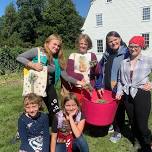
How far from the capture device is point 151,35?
2691cm

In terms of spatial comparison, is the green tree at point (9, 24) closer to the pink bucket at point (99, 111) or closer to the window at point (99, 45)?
the window at point (99, 45)

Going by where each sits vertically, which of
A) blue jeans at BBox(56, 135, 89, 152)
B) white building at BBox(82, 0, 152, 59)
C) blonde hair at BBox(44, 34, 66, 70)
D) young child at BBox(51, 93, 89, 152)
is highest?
white building at BBox(82, 0, 152, 59)

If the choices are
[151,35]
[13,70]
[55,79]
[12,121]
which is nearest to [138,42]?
[55,79]

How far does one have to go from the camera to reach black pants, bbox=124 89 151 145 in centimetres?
473

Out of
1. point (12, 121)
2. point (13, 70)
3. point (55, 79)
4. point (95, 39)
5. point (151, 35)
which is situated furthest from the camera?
point (95, 39)

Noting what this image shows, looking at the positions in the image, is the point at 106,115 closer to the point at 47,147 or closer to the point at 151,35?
the point at 47,147

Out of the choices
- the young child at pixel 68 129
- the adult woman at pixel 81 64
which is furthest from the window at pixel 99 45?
the young child at pixel 68 129

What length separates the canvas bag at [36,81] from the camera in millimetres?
5039

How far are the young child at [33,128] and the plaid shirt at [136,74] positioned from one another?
1.21 meters

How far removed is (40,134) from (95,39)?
2572cm

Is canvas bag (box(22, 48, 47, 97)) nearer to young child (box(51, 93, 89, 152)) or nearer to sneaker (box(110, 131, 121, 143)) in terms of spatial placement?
young child (box(51, 93, 89, 152))

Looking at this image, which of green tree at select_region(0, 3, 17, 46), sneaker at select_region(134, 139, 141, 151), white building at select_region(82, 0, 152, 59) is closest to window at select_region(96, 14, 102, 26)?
white building at select_region(82, 0, 152, 59)

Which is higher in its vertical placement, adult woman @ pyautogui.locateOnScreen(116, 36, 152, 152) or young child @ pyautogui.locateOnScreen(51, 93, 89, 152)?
adult woman @ pyautogui.locateOnScreen(116, 36, 152, 152)

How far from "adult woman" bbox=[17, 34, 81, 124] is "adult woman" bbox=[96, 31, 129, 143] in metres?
0.53
